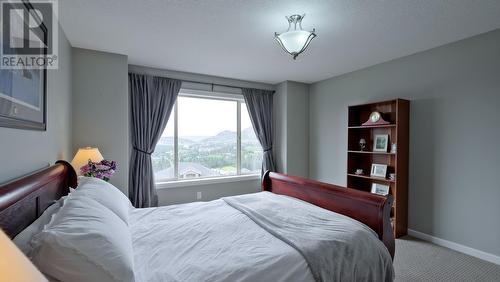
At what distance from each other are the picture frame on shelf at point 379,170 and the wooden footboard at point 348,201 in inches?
63.4

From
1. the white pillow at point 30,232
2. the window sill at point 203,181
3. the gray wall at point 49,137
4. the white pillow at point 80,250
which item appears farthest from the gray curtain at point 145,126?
the white pillow at point 80,250

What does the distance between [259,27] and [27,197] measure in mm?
2243

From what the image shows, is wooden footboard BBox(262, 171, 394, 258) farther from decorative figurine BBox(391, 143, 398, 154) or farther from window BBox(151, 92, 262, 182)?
window BBox(151, 92, 262, 182)

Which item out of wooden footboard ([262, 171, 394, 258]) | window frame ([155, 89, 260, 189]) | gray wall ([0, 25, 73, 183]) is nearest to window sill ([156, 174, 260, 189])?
window frame ([155, 89, 260, 189])

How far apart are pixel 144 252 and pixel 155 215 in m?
0.66

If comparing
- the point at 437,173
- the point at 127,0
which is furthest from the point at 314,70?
the point at 127,0

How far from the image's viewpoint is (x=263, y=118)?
4629 millimetres

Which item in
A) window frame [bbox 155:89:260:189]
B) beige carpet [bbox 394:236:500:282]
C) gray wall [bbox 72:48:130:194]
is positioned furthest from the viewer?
window frame [bbox 155:89:260:189]

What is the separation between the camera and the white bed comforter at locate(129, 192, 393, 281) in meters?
1.20

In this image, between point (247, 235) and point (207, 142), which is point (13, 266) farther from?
point (207, 142)

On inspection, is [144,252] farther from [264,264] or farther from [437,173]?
[437,173]

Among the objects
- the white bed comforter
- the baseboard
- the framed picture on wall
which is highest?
the framed picture on wall

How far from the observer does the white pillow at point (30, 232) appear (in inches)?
37.6
